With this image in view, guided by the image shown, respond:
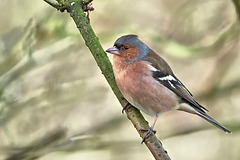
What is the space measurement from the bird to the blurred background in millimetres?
760

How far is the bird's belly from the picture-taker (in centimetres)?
403

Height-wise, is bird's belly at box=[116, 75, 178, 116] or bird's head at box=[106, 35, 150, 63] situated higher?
bird's head at box=[106, 35, 150, 63]

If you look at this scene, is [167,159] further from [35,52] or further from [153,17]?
[153,17]

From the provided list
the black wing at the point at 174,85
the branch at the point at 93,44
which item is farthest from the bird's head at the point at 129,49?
the branch at the point at 93,44

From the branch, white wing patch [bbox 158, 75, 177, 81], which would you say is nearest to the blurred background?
white wing patch [bbox 158, 75, 177, 81]

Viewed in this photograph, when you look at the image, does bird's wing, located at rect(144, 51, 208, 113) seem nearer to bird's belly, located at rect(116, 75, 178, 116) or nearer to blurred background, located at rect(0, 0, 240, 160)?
bird's belly, located at rect(116, 75, 178, 116)

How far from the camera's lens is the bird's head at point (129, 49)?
4.51 m

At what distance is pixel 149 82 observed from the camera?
4.38 metres

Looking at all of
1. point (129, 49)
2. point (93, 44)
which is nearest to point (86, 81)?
point (129, 49)

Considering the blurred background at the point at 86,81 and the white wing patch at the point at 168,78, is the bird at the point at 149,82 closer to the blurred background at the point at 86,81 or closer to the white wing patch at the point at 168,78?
the white wing patch at the point at 168,78

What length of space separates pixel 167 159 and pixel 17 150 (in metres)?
1.95

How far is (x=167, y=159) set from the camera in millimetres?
3475

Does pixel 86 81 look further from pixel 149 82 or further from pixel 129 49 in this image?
pixel 149 82

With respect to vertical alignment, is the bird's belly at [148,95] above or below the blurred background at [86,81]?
below
